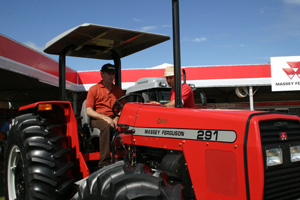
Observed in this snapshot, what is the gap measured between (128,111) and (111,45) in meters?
1.24

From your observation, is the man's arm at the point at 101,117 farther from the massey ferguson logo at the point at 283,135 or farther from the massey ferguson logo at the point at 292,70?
the massey ferguson logo at the point at 292,70

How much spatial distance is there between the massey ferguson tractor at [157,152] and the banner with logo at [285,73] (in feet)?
33.2

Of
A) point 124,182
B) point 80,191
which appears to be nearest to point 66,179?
point 80,191

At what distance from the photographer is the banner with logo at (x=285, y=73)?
40.6 ft

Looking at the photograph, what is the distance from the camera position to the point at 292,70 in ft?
40.5

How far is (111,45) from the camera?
3846mm

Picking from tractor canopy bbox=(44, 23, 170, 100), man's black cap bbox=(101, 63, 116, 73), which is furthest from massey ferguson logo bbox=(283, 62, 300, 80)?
man's black cap bbox=(101, 63, 116, 73)

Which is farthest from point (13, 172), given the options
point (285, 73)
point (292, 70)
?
point (292, 70)

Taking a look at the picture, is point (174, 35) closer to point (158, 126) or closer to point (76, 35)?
point (158, 126)

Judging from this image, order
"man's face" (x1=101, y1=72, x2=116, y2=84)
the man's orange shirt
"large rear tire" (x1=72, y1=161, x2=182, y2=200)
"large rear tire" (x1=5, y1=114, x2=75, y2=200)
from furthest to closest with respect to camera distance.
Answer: "man's face" (x1=101, y1=72, x2=116, y2=84) → the man's orange shirt → "large rear tire" (x1=5, y1=114, x2=75, y2=200) → "large rear tire" (x1=72, y1=161, x2=182, y2=200)

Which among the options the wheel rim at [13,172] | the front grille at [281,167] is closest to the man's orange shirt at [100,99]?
the wheel rim at [13,172]

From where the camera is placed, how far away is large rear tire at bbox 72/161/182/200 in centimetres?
200

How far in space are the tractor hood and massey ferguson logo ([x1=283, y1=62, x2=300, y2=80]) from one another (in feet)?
33.8

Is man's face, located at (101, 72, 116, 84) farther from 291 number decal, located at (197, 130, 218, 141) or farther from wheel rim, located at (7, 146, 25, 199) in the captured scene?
291 number decal, located at (197, 130, 218, 141)
